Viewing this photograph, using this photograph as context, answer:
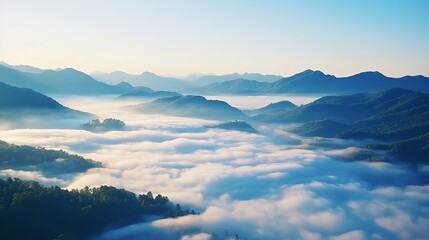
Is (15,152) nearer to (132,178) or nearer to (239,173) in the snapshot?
(132,178)

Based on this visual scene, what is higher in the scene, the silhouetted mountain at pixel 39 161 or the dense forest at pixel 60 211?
the silhouetted mountain at pixel 39 161

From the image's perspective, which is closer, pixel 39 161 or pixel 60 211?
pixel 60 211

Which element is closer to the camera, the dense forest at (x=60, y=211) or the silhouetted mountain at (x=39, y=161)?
the dense forest at (x=60, y=211)

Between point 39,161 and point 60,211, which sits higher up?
point 39,161

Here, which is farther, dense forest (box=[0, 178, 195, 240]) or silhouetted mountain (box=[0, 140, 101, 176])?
silhouetted mountain (box=[0, 140, 101, 176])
